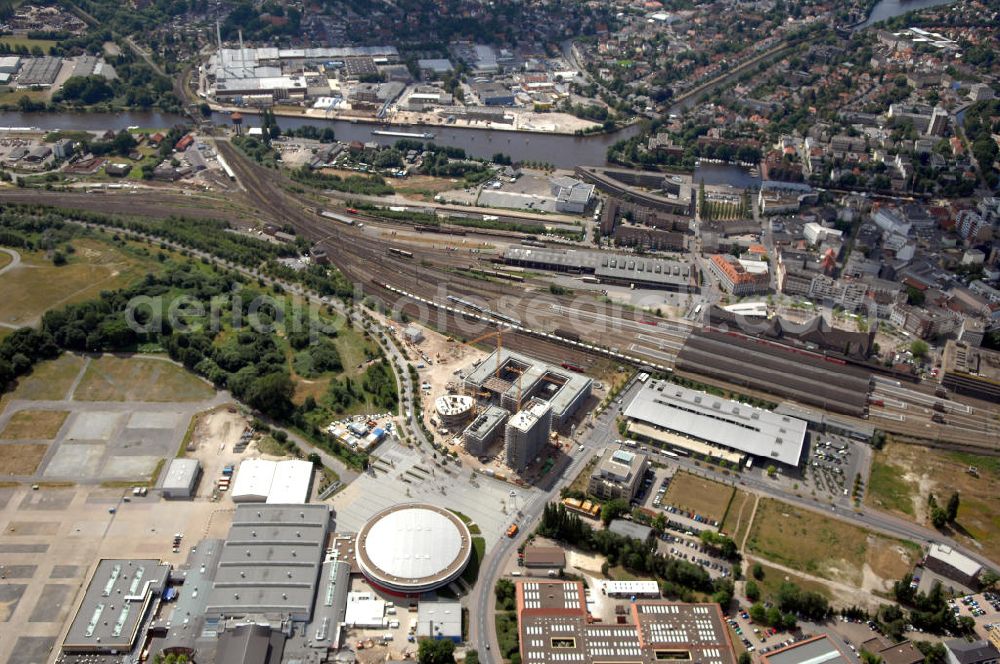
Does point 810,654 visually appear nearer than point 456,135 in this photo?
Yes

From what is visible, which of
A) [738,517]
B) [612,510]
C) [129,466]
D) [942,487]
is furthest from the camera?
[942,487]

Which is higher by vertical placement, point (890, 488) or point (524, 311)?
point (524, 311)

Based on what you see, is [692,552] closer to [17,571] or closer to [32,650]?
[32,650]

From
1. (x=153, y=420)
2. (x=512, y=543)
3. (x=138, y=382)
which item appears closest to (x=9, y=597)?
(x=153, y=420)

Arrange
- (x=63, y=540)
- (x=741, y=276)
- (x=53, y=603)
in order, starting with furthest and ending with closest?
(x=741, y=276) → (x=63, y=540) → (x=53, y=603)

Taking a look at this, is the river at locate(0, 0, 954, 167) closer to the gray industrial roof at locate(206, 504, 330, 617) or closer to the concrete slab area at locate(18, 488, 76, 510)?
the gray industrial roof at locate(206, 504, 330, 617)

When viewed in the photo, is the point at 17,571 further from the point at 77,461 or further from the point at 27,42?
the point at 27,42

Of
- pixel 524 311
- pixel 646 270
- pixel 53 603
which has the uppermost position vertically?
pixel 646 270

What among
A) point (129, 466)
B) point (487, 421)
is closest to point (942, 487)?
point (487, 421)
